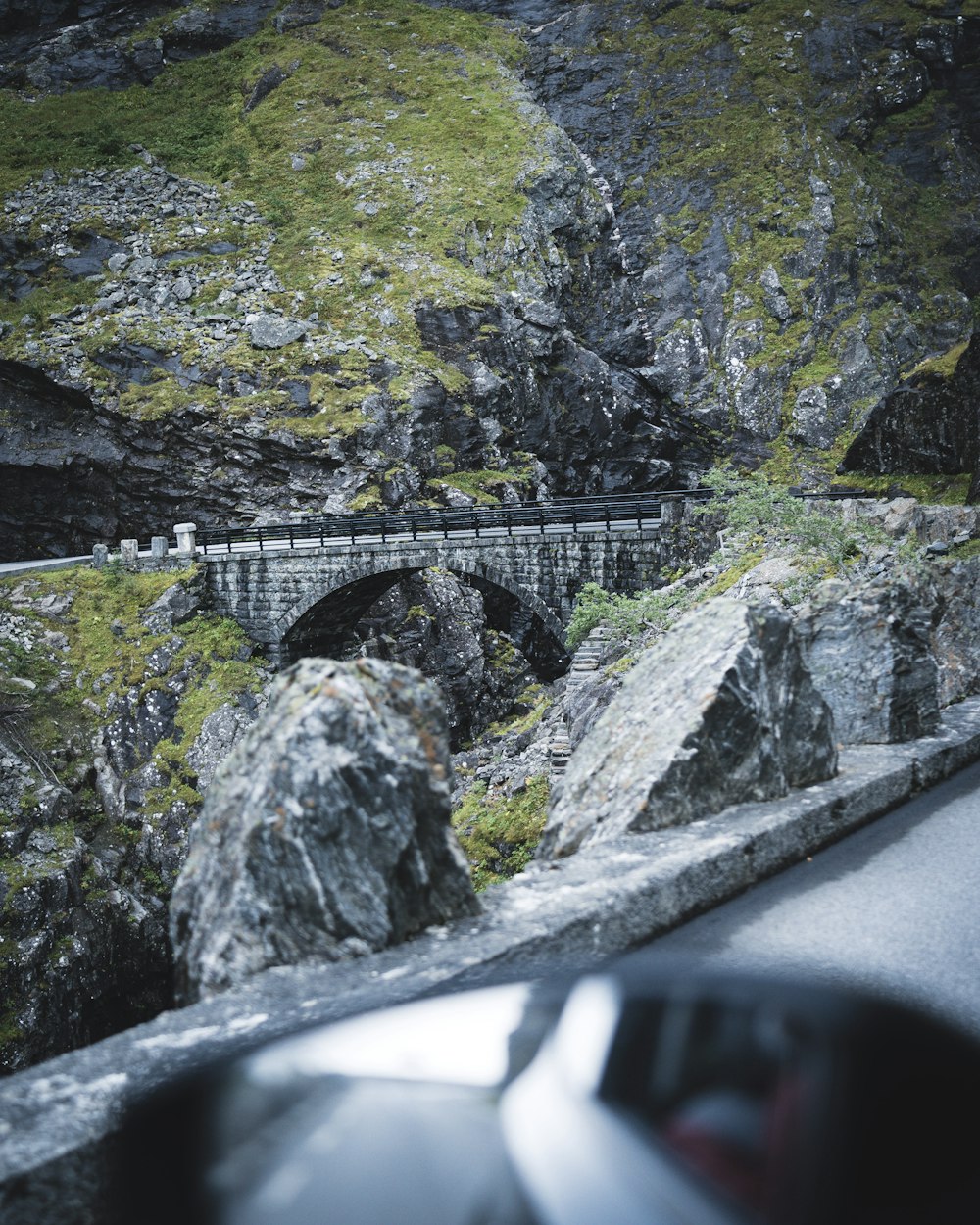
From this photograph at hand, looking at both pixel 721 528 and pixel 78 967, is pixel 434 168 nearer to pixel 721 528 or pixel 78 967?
pixel 721 528

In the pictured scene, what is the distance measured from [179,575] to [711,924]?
24378 mm

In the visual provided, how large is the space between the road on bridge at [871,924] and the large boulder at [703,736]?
0.47 metres

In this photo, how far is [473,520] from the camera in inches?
920

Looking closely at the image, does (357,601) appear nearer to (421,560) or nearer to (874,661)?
(421,560)

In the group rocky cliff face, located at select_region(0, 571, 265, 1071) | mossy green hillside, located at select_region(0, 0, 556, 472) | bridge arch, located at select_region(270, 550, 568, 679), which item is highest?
mossy green hillside, located at select_region(0, 0, 556, 472)

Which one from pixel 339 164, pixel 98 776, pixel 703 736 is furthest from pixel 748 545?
pixel 339 164

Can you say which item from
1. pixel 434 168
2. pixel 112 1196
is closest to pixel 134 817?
pixel 112 1196

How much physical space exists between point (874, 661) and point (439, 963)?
13.3 ft

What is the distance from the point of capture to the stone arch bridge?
67.3ft

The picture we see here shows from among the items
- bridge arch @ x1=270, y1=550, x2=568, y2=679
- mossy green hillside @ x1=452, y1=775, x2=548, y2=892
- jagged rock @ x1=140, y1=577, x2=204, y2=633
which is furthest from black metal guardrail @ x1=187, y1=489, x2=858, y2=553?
mossy green hillside @ x1=452, y1=775, x2=548, y2=892

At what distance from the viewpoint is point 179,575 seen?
2538 centimetres

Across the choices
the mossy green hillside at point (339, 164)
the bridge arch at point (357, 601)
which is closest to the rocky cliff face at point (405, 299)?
the mossy green hillside at point (339, 164)

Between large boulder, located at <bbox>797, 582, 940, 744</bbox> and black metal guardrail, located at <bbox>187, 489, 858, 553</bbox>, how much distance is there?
1460 centimetres

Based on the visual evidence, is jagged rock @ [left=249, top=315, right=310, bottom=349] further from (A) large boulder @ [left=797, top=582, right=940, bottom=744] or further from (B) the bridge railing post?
(A) large boulder @ [left=797, top=582, right=940, bottom=744]
